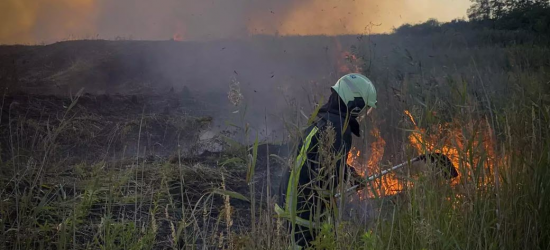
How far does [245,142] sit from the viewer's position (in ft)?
7.34

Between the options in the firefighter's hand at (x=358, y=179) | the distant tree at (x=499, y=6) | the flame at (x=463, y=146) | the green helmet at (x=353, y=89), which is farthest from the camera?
the distant tree at (x=499, y=6)

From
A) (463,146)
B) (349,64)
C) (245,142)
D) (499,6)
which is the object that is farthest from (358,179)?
(499,6)

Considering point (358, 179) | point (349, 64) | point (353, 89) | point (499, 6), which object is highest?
point (499, 6)

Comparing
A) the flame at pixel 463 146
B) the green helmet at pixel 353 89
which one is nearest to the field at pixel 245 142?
the flame at pixel 463 146

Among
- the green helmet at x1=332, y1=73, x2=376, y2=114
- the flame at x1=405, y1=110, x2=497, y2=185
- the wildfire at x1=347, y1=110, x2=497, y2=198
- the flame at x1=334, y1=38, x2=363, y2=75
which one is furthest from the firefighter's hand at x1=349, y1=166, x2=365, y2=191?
the flame at x1=334, y1=38, x2=363, y2=75

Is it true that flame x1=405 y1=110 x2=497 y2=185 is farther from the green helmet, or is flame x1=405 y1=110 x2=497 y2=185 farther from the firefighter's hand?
the green helmet

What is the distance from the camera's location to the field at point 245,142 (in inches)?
99.0

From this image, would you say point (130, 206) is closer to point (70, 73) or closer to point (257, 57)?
point (70, 73)

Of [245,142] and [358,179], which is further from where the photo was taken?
[358,179]

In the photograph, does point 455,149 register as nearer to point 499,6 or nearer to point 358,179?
point 358,179


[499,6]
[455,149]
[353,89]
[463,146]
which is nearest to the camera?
[463,146]

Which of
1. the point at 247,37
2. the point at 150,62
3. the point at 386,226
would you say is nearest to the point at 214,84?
the point at 150,62

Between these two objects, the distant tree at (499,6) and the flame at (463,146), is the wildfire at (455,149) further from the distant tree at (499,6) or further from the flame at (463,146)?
the distant tree at (499,6)

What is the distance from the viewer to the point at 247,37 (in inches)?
1047
